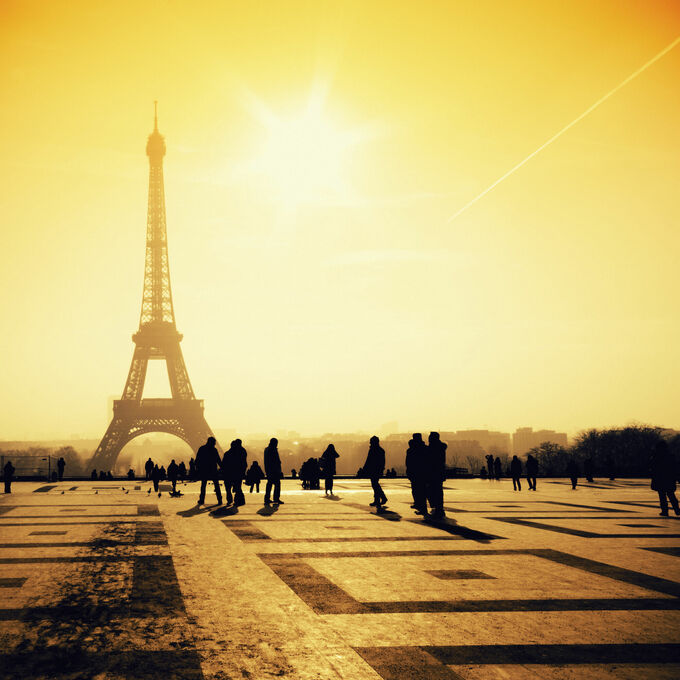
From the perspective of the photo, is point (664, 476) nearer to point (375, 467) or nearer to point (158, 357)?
point (375, 467)

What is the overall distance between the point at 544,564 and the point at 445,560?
1.15 metres

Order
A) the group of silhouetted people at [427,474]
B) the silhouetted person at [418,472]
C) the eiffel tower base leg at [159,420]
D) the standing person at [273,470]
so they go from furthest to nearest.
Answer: the eiffel tower base leg at [159,420] → the standing person at [273,470] → the silhouetted person at [418,472] → the group of silhouetted people at [427,474]

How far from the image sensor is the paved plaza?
4.33 meters

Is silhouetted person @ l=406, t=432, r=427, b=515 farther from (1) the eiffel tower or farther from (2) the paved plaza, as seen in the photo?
(1) the eiffel tower

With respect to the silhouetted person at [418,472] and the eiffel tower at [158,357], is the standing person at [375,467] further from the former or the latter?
the eiffel tower at [158,357]

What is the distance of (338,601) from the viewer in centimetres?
598

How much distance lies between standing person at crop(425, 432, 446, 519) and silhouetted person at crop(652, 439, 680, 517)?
→ 469 cm

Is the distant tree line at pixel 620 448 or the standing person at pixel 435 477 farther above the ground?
the distant tree line at pixel 620 448

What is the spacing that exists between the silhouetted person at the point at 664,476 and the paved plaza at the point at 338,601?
3.03 meters

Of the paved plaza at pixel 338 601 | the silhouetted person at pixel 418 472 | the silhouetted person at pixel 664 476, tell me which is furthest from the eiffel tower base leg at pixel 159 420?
the paved plaza at pixel 338 601

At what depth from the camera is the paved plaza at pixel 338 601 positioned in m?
4.33

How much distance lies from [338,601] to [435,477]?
821 centimetres

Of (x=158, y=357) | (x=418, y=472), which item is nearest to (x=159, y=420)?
(x=158, y=357)

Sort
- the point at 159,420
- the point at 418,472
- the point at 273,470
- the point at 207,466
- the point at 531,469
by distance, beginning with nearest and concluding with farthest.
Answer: the point at 418,472 < the point at 207,466 < the point at 273,470 < the point at 531,469 < the point at 159,420
